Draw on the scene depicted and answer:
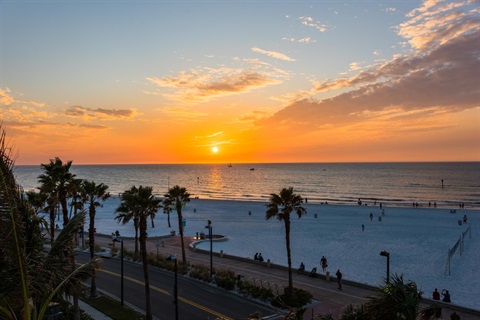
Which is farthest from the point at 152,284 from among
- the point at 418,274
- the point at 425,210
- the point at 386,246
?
the point at 425,210

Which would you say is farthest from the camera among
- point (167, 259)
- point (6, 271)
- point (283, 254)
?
point (283, 254)

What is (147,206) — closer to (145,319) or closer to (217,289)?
(145,319)

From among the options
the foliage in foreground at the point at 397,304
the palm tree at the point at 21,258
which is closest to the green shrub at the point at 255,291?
the foliage in foreground at the point at 397,304

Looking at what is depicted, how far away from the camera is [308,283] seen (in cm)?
3297

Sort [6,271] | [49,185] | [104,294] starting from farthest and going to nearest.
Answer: [104,294] < [49,185] < [6,271]

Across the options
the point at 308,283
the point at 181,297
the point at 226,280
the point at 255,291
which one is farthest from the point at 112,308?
the point at 308,283

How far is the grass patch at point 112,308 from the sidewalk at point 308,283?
10.3 metres

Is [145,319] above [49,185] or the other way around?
the other way around

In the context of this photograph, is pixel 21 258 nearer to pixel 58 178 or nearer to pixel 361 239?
pixel 58 178

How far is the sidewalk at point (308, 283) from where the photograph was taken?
26277 mm

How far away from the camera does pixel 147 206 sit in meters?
26.8

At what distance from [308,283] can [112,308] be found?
637 inches

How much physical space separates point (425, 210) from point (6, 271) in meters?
88.5

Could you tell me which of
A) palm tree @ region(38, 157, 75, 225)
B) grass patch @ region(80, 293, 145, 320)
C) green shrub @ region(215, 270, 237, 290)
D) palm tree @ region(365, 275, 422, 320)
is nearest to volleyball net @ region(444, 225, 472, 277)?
green shrub @ region(215, 270, 237, 290)
